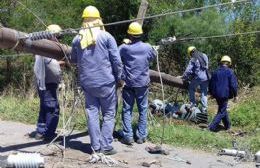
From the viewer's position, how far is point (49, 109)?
9.84m

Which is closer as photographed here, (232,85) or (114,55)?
(114,55)

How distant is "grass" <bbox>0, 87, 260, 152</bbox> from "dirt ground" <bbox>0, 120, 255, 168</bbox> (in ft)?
1.69

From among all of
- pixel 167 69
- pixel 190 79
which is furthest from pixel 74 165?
pixel 167 69

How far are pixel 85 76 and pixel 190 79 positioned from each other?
7650 mm

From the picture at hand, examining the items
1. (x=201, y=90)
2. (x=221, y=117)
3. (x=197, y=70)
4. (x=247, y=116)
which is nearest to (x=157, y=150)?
(x=221, y=117)

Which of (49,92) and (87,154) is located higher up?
(49,92)

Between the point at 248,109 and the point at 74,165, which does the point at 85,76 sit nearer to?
the point at 74,165

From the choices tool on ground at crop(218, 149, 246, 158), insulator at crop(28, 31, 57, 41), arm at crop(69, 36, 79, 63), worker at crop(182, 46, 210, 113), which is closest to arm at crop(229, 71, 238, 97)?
worker at crop(182, 46, 210, 113)

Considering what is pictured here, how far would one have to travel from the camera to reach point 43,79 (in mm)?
9633

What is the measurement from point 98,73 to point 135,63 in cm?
149

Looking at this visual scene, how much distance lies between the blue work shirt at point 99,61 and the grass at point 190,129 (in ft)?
7.08

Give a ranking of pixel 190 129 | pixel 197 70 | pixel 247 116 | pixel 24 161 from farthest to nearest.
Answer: pixel 197 70 < pixel 247 116 < pixel 190 129 < pixel 24 161

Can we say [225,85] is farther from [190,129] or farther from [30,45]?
[30,45]

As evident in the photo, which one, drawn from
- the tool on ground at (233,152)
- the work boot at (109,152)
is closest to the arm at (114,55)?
the work boot at (109,152)
